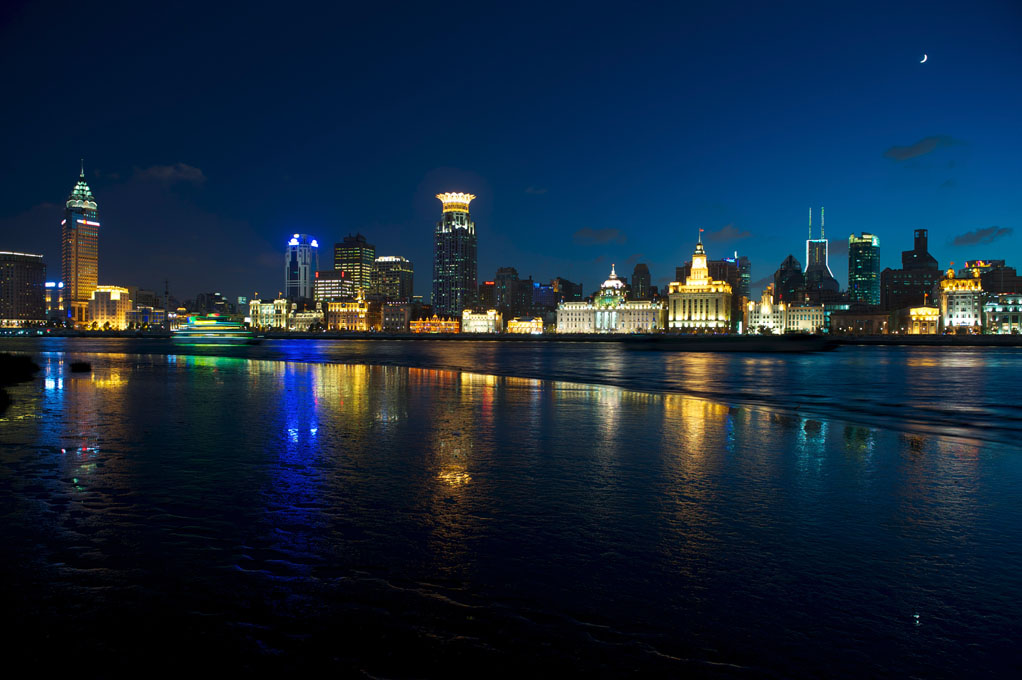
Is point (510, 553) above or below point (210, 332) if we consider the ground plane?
below

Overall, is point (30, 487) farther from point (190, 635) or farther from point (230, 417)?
point (230, 417)

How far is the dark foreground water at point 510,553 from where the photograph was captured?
3756 mm

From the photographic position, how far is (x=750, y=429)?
13.3 metres

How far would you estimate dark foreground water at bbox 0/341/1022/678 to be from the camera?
376 cm

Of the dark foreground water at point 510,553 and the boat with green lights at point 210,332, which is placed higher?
the boat with green lights at point 210,332

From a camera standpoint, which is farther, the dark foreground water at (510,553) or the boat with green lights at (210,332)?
the boat with green lights at (210,332)

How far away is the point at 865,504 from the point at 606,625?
4.45m

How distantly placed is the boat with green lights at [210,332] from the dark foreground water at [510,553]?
110 m

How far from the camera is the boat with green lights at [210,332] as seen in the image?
11350 cm

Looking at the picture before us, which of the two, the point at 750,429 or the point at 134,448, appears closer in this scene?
the point at 134,448

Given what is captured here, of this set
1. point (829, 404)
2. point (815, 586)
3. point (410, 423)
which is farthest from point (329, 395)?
point (815, 586)

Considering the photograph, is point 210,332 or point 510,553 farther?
point 210,332

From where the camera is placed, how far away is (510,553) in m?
5.26

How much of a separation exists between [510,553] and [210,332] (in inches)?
4785
